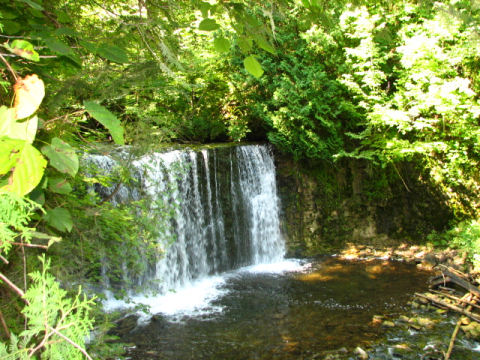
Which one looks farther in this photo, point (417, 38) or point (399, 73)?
point (399, 73)

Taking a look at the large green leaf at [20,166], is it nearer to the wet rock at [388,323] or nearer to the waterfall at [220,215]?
the wet rock at [388,323]

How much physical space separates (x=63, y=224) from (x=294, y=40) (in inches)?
358

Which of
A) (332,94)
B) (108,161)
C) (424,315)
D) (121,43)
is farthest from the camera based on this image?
(332,94)

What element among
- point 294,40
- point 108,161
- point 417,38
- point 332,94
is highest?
point 294,40

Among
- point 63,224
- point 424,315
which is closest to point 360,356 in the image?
point 424,315

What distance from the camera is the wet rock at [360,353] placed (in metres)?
4.69

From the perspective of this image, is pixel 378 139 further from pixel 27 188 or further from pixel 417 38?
pixel 27 188

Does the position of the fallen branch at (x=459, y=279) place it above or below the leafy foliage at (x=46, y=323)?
below

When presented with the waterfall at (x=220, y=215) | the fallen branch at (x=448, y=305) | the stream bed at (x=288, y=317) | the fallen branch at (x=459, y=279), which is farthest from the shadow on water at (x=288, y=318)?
the waterfall at (x=220, y=215)

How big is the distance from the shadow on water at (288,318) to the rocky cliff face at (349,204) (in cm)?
155

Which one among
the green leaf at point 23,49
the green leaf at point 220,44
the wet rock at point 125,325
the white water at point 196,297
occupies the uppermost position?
the green leaf at point 220,44

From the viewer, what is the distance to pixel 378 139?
906 cm

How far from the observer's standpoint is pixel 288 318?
19.6 feet

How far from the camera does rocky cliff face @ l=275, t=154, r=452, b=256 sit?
9570 mm
